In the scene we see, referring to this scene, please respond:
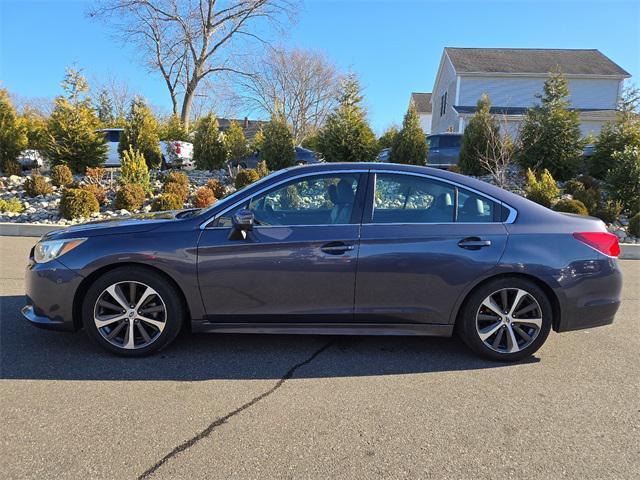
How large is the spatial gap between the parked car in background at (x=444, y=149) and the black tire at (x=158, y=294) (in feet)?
52.8

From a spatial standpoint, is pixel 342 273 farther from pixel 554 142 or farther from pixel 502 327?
pixel 554 142

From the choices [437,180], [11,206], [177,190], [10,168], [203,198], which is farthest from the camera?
[10,168]

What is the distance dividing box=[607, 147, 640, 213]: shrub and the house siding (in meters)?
18.4

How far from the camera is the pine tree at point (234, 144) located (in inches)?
591

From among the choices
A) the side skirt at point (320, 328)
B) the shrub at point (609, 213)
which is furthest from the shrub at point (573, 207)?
the side skirt at point (320, 328)

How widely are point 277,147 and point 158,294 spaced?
1087 centimetres

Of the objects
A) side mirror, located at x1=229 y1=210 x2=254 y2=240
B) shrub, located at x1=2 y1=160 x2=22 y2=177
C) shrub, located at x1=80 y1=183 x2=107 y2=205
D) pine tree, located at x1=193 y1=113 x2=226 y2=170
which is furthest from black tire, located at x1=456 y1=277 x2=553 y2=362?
shrub, located at x1=2 y1=160 x2=22 y2=177

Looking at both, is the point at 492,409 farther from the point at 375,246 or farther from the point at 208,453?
the point at 208,453

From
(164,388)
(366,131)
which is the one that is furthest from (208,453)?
(366,131)

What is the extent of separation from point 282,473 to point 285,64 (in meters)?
33.8

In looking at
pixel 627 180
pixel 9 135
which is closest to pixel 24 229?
pixel 9 135

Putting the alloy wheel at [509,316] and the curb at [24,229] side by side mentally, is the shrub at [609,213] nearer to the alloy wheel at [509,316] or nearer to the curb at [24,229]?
the alloy wheel at [509,316]

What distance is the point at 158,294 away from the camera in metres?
3.48

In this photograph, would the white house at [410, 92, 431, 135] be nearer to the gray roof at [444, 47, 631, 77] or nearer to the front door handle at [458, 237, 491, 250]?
the gray roof at [444, 47, 631, 77]
